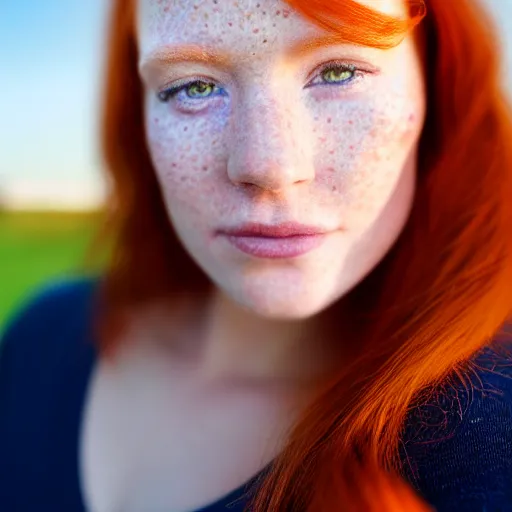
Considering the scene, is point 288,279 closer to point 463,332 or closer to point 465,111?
point 463,332

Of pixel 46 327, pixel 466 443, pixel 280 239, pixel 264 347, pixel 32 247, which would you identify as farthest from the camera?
pixel 32 247

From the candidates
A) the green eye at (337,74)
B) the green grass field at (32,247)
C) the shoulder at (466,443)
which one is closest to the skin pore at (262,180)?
the green eye at (337,74)

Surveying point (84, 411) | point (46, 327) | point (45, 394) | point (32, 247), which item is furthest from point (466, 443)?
point (32, 247)

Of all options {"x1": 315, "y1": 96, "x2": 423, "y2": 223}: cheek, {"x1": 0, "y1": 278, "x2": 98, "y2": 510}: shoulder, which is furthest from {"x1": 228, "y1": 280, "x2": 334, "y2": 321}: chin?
{"x1": 0, "y1": 278, "x2": 98, "y2": 510}: shoulder

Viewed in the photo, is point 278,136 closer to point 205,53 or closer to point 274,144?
point 274,144

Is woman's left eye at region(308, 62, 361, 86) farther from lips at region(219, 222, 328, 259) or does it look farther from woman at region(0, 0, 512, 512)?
lips at region(219, 222, 328, 259)

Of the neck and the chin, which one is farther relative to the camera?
the neck

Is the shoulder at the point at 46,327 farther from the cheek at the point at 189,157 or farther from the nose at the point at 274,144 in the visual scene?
the nose at the point at 274,144
